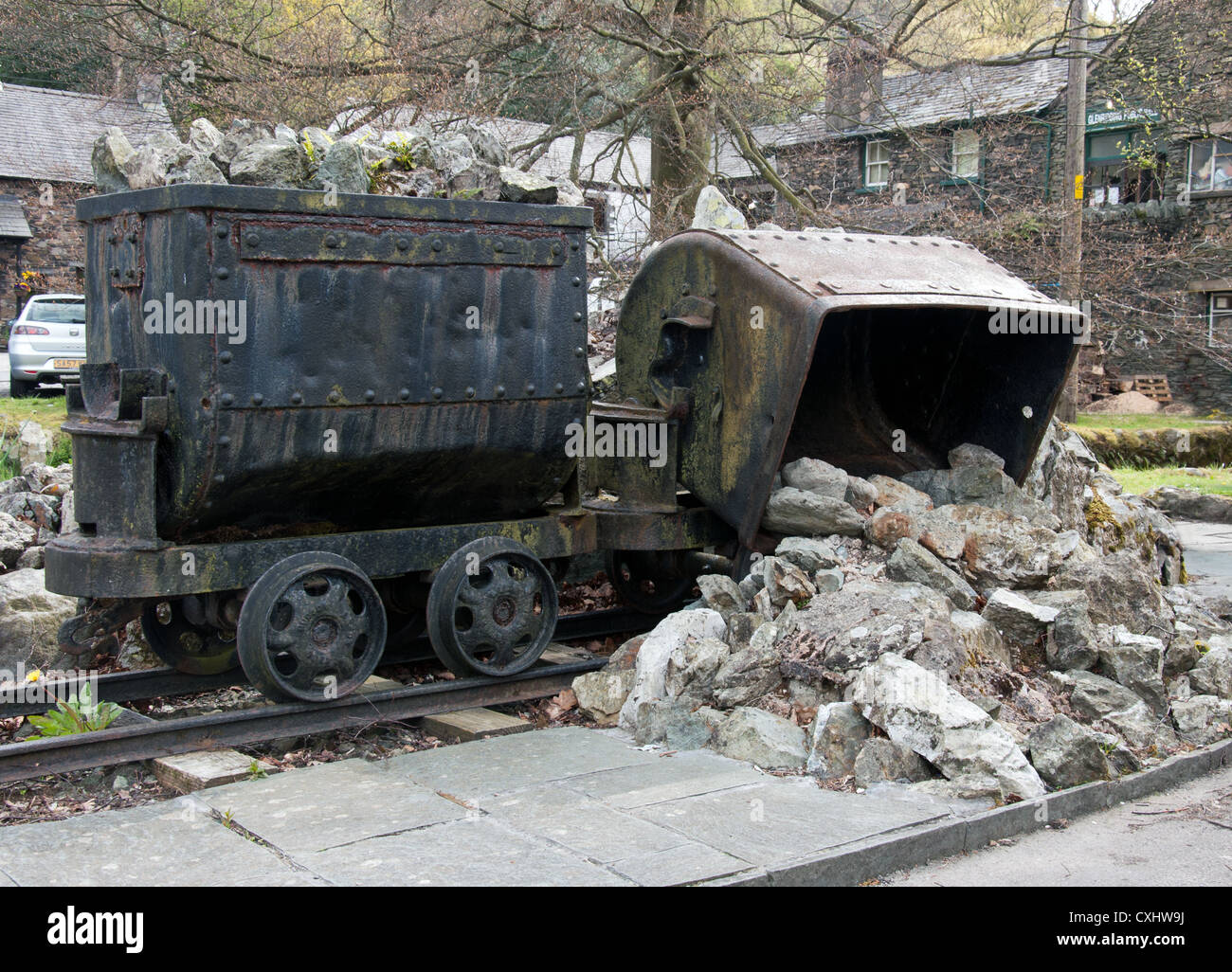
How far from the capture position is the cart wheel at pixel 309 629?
17.5 feet

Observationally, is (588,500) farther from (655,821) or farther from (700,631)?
(655,821)

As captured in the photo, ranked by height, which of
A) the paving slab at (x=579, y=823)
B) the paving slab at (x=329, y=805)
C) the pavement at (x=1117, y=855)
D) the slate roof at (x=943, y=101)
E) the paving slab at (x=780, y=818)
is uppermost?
the slate roof at (x=943, y=101)

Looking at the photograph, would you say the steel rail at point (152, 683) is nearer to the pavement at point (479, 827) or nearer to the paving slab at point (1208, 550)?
the pavement at point (479, 827)

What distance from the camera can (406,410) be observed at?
5.78m

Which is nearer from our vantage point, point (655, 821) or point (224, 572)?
point (655, 821)

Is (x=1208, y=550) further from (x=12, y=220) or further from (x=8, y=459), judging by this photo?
(x=12, y=220)

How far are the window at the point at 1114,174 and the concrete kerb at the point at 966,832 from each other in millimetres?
26286

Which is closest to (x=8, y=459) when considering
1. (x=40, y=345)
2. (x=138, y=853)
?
(x=138, y=853)

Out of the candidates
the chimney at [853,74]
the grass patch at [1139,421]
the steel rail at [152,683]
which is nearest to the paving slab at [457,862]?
the steel rail at [152,683]

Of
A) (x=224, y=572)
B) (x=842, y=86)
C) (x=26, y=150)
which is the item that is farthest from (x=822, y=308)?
(x=26, y=150)

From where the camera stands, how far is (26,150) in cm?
3247

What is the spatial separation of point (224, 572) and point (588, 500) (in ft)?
8.42

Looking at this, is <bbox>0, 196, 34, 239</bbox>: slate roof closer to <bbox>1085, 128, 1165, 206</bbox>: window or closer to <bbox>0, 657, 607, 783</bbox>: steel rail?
<bbox>1085, 128, 1165, 206</bbox>: window

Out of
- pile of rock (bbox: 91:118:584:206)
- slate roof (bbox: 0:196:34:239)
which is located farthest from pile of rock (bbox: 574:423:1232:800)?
slate roof (bbox: 0:196:34:239)
